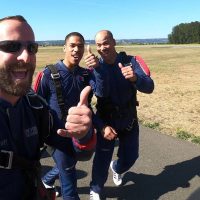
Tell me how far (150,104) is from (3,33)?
980 centimetres

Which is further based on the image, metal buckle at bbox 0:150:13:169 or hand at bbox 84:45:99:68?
hand at bbox 84:45:99:68

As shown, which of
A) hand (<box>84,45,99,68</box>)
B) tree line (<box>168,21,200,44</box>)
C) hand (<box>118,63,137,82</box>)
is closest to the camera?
hand (<box>84,45,99,68</box>)

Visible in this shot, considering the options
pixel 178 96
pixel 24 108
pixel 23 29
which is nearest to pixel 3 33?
pixel 23 29

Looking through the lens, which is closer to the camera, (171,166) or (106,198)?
(106,198)

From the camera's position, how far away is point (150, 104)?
12.1 m

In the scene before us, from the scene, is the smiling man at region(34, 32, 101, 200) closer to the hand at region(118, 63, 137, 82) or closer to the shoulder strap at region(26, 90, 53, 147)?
the hand at region(118, 63, 137, 82)

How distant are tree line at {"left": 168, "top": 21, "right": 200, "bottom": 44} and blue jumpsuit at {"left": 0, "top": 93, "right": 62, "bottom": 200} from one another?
11035 cm

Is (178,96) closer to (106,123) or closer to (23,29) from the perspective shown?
(106,123)

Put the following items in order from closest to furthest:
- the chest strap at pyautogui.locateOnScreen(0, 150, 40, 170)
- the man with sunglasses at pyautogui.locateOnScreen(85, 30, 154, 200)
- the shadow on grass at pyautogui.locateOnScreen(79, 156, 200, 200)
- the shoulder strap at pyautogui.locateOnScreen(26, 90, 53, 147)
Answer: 1. the chest strap at pyautogui.locateOnScreen(0, 150, 40, 170)
2. the shoulder strap at pyautogui.locateOnScreen(26, 90, 53, 147)
3. the man with sunglasses at pyautogui.locateOnScreen(85, 30, 154, 200)
4. the shadow on grass at pyautogui.locateOnScreen(79, 156, 200, 200)

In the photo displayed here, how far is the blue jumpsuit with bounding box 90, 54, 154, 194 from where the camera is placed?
493 centimetres

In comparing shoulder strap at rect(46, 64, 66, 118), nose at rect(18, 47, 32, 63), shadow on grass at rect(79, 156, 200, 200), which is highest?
nose at rect(18, 47, 32, 63)

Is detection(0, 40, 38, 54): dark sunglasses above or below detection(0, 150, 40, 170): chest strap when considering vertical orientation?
above

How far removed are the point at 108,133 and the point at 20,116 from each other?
232 cm

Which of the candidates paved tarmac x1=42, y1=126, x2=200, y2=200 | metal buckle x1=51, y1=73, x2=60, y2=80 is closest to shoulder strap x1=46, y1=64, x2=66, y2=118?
metal buckle x1=51, y1=73, x2=60, y2=80
